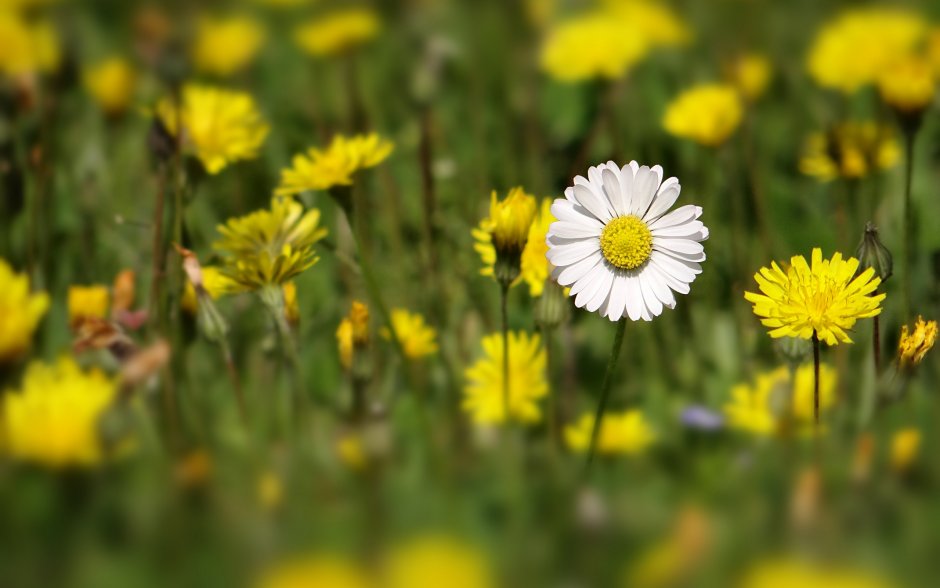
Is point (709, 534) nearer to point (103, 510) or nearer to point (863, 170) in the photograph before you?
point (103, 510)

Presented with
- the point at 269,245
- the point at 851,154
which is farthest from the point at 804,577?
the point at 851,154

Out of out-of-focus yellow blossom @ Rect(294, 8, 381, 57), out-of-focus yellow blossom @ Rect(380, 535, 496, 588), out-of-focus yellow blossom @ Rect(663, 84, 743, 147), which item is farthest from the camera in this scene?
out-of-focus yellow blossom @ Rect(294, 8, 381, 57)

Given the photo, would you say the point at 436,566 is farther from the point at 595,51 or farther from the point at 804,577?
the point at 595,51

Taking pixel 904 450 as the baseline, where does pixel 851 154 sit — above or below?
above

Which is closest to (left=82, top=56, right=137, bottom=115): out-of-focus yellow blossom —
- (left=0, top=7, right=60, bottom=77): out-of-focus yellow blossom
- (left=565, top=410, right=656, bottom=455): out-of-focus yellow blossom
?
(left=0, top=7, right=60, bottom=77): out-of-focus yellow blossom

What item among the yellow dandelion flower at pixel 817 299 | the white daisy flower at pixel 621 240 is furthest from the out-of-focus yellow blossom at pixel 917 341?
the white daisy flower at pixel 621 240

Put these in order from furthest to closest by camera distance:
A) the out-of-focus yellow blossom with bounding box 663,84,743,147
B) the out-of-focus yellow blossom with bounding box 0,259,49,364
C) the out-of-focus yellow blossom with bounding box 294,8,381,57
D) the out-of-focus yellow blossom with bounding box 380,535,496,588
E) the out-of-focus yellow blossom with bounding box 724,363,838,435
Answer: the out-of-focus yellow blossom with bounding box 294,8,381,57, the out-of-focus yellow blossom with bounding box 663,84,743,147, the out-of-focus yellow blossom with bounding box 724,363,838,435, the out-of-focus yellow blossom with bounding box 0,259,49,364, the out-of-focus yellow blossom with bounding box 380,535,496,588

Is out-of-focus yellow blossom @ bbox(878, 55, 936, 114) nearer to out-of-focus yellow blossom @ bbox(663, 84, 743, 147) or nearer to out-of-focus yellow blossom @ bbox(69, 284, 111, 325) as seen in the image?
out-of-focus yellow blossom @ bbox(663, 84, 743, 147)

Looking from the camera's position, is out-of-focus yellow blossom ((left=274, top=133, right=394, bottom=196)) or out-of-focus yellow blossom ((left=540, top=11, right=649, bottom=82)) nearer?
out-of-focus yellow blossom ((left=274, top=133, right=394, bottom=196))
